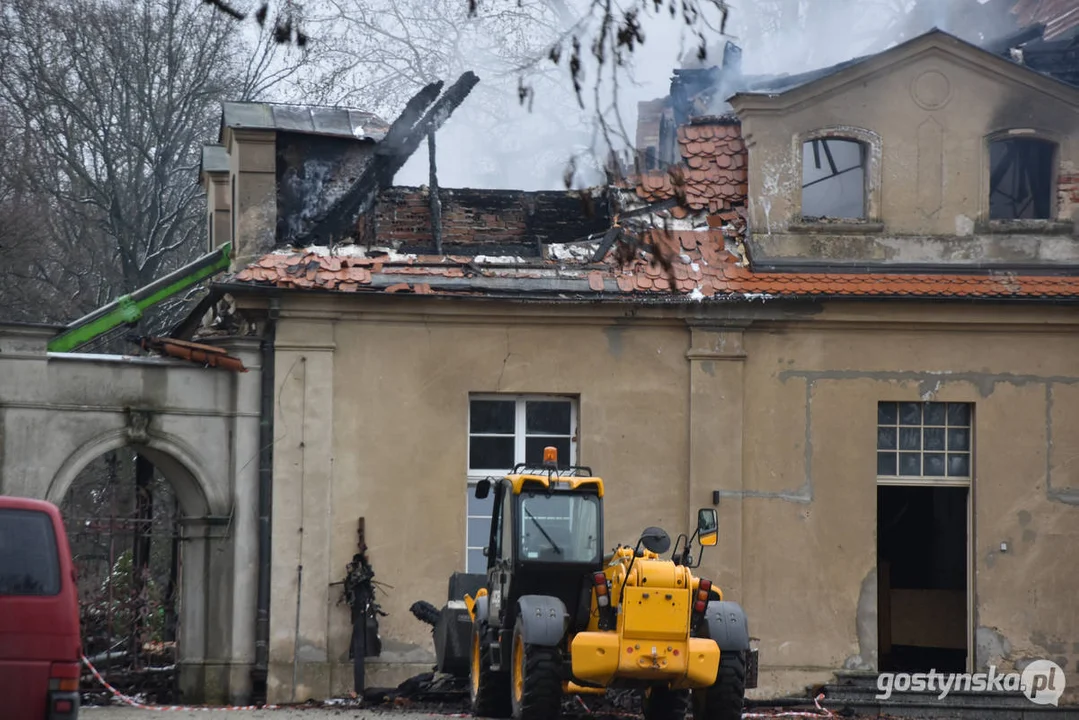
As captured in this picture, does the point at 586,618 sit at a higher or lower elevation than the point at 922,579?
higher

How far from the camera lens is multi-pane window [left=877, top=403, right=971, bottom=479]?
1883cm

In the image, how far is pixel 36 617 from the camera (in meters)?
10.8

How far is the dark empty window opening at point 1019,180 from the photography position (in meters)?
20.1

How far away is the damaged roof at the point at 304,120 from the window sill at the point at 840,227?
502 centimetres

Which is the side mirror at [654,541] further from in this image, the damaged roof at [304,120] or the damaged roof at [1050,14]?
the damaged roof at [1050,14]

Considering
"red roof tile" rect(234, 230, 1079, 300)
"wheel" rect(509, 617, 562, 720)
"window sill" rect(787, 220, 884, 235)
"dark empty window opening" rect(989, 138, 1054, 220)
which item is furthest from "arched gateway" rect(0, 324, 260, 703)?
"dark empty window opening" rect(989, 138, 1054, 220)

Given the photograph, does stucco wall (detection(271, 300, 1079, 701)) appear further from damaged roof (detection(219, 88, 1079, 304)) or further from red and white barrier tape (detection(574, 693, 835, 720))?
red and white barrier tape (detection(574, 693, 835, 720))

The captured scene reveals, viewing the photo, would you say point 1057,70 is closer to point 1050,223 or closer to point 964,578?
point 1050,223

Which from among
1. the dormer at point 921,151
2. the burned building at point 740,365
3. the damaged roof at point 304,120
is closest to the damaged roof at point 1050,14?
the dormer at point 921,151

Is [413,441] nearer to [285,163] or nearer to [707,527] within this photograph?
[285,163]

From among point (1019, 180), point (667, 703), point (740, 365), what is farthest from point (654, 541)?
point (1019, 180)

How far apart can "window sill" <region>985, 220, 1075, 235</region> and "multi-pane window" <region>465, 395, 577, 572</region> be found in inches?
207

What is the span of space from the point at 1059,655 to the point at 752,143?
6674 mm

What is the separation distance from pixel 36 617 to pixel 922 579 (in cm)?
1385
